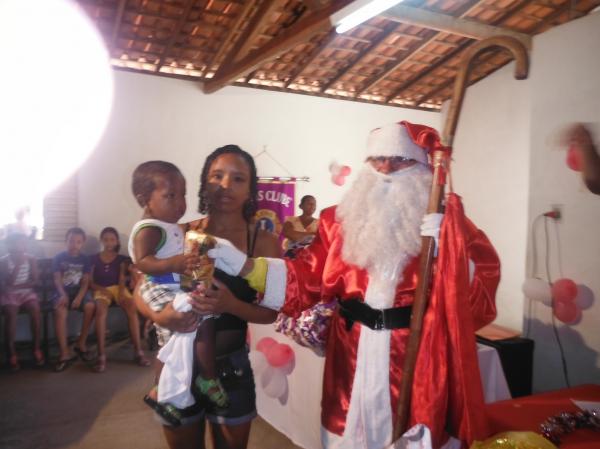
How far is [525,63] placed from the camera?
1.53 metres

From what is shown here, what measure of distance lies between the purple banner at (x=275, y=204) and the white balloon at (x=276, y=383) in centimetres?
366

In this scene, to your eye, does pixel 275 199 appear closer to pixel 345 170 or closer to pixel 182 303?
pixel 345 170

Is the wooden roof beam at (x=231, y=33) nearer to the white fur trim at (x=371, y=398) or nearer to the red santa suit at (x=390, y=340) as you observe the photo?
the red santa suit at (x=390, y=340)

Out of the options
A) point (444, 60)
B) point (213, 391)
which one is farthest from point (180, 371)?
point (444, 60)

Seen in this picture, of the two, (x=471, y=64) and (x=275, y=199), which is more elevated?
(x=471, y=64)

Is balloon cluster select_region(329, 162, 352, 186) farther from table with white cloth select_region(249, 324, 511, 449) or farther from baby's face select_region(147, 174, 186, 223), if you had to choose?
baby's face select_region(147, 174, 186, 223)

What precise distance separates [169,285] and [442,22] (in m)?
4.95

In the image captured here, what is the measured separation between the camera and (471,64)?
1608 mm

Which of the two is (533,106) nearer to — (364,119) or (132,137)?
(364,119)

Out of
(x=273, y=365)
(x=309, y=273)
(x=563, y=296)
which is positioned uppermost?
(x=309, y=273)

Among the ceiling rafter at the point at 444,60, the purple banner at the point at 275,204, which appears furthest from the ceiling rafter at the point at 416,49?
the purple banner at the point at 275,204

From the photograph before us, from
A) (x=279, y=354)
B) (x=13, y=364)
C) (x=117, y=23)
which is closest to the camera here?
(x=279, y=354)

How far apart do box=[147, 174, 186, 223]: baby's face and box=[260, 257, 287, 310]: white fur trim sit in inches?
17.2

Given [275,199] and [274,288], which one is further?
[275,199]
